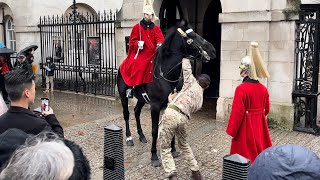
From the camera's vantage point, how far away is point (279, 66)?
8383mm

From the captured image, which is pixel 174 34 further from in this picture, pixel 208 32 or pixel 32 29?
pixel 32 29

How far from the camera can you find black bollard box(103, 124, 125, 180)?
183 inches

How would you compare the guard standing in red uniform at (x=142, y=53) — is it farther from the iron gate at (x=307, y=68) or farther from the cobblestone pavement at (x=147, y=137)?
the iron gate at (x=307, y=68)

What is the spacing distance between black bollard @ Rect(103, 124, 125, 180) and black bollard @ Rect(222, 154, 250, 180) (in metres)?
1.63

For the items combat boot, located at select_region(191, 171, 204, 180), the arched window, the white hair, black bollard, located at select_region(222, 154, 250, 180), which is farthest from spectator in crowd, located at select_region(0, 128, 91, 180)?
the arched window

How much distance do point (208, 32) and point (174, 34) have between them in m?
7.57

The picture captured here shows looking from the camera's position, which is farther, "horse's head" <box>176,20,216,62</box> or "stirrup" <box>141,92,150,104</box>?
"stirrup" <box>141,92,150,104</box>

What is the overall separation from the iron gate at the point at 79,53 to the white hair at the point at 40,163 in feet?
35.2

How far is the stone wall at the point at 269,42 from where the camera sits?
826cm

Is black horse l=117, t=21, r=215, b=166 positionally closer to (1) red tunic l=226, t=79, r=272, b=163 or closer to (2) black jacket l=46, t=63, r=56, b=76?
(1) red tunic l=226, t=79, r=272, b=163

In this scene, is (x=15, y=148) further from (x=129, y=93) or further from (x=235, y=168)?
(x=129, y=93)

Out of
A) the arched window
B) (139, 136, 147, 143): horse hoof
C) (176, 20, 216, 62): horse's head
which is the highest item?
the arched window

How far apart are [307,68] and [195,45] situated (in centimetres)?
349

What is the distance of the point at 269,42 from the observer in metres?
8.45
